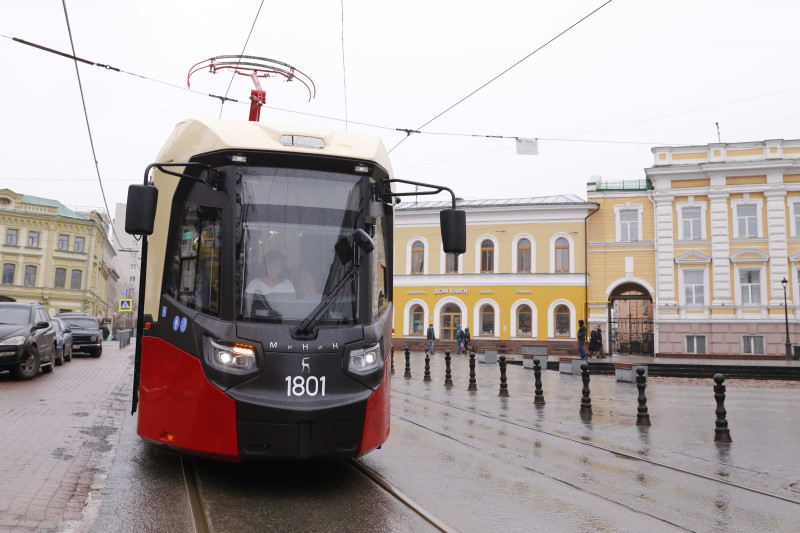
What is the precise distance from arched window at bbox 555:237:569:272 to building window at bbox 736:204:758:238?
31.1 ft

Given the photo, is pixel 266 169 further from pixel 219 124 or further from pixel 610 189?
pixel 610 189

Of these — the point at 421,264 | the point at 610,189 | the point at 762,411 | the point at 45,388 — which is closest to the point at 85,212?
the point at 421,264

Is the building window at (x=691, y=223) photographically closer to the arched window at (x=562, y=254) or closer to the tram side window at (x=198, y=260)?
the arched window at (x=562, y=254)

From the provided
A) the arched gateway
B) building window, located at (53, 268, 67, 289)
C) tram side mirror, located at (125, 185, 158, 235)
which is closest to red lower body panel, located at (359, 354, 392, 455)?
tram side mirror, located at (125, 185, 158, 235)

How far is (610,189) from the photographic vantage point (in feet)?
133

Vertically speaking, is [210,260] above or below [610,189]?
below

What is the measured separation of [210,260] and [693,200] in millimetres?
37737

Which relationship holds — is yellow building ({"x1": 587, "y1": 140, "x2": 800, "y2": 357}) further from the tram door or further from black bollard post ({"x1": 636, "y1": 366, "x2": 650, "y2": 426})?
black bollard post ({"x1": 636, "y1": 366, "x2": 650, "y2": 426})

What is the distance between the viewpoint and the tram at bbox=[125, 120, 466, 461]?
545cm

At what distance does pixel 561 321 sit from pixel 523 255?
185 inches

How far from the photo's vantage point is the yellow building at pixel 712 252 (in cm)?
3669

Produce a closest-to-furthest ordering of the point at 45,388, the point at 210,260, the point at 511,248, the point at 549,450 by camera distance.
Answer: the point at 210,260 < the point at 549,450 < the point at 45,388 < the point at 511,248

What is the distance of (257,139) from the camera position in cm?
601

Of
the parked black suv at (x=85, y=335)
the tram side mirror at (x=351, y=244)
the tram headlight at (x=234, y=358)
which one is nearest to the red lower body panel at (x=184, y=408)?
the tram headlight at (x=234, y=358)
